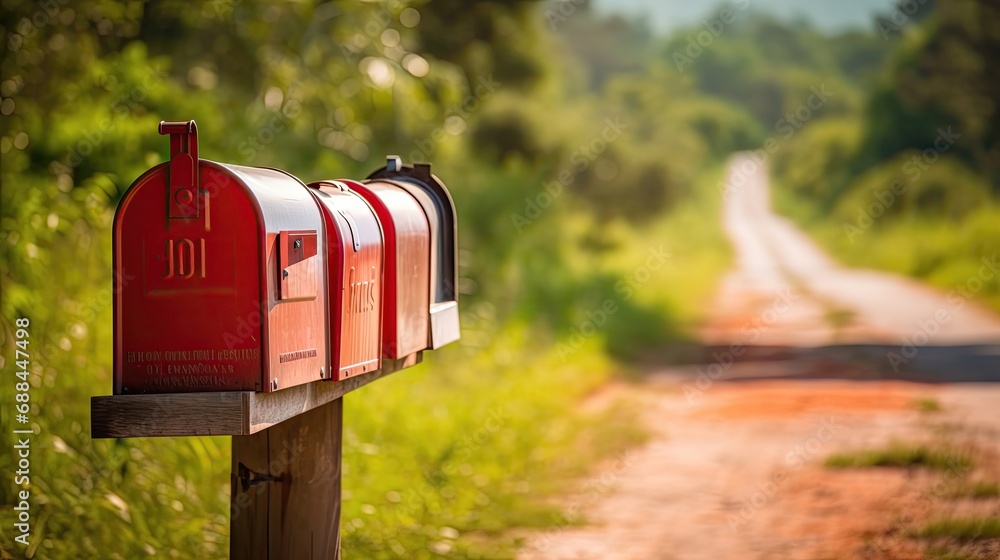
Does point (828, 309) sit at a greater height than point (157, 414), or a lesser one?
lesser

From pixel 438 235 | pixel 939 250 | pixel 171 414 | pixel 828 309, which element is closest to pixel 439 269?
pixel 438 235

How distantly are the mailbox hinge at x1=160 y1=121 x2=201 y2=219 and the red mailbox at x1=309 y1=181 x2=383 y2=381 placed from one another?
417 mm

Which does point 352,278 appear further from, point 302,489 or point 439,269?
point 439,269

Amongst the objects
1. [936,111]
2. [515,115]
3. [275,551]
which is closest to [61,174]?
[275,551]

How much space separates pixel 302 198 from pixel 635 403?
6.90m

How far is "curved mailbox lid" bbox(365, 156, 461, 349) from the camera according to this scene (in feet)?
12.4

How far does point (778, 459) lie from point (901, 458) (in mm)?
758

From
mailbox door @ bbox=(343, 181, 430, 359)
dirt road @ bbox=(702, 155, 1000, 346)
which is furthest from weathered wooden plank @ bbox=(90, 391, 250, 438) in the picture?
dirt road @ bbox=(702, 155, 1000, 346)

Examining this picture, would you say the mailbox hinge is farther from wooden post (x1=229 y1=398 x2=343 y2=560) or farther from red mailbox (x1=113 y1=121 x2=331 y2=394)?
wooden post (x1=229 y1=398 x2=343 y2=560)

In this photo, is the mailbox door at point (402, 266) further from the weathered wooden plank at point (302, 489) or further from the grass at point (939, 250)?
the grass at point (939, 250)

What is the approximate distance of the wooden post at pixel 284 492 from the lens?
313 cm

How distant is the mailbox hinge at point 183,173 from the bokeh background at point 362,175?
177 centimetres

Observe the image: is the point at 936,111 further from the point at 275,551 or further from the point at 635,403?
the point at 275,551

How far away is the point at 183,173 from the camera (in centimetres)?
254
